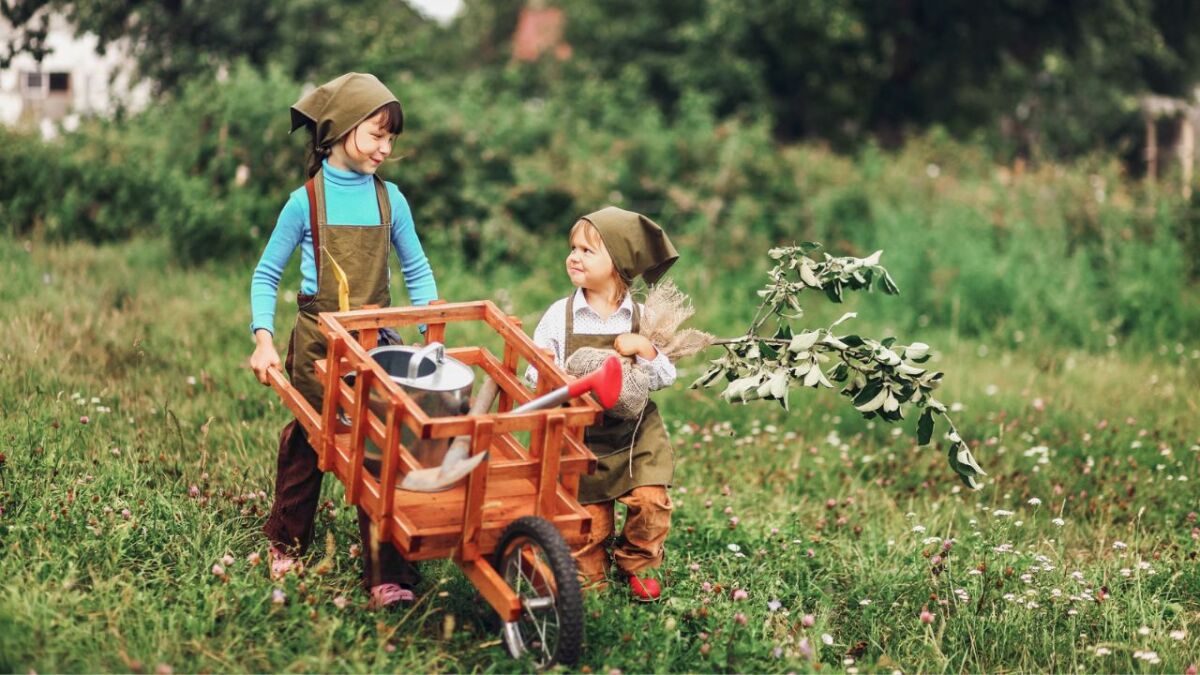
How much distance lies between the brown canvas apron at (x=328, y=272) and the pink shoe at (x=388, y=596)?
26.0 inches

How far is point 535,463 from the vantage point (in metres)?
3.62

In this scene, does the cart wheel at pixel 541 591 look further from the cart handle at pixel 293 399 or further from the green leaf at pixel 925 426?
the green leaf at pixel 925 426

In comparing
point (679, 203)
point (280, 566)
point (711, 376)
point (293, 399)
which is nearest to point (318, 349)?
point (293, 399)

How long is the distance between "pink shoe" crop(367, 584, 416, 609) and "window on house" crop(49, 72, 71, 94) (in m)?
20.2

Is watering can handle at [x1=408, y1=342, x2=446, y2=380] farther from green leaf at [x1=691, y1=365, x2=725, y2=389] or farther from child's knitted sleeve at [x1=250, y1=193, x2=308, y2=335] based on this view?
green leaf at [x1=691, y1=365, x2=725, y2=389]

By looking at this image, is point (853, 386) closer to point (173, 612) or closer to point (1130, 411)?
point (173, 612)

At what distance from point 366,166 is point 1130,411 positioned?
14.8ft

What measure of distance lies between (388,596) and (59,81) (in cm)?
2158

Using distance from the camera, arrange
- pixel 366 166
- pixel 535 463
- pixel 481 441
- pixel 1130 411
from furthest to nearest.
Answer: pixel 1130 411, pixel 366 166, pixel 535 463, pixel 481 441

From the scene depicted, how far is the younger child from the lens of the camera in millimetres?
4051

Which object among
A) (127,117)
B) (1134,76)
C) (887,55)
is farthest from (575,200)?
(1134,76)

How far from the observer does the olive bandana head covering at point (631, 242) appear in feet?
13.2

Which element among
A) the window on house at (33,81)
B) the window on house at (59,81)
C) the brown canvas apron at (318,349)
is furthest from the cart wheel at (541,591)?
the window on house at (59,81)

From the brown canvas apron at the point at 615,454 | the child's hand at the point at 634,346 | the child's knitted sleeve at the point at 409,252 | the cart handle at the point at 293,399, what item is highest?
the child's knitted sleeve at the point at 409,252
